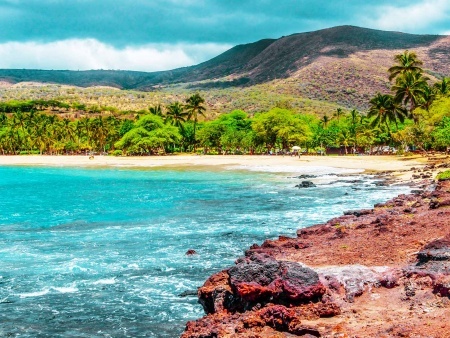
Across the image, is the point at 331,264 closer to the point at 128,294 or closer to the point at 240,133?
the point at 128,294

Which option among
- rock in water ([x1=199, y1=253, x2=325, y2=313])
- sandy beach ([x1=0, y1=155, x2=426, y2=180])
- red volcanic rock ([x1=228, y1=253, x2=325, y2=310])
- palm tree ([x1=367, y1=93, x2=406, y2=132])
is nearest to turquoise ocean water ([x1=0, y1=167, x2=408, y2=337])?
rock in water ([x1=199, y1=253, x2=325, y2=313])

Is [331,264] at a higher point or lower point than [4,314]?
higher

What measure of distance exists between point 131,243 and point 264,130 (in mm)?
90011

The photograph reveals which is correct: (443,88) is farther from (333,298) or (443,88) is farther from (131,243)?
(333,298)

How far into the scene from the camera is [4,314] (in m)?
14.2

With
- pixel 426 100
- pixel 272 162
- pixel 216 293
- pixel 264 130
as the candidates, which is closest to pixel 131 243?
pixel 216 293

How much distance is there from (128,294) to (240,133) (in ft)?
338

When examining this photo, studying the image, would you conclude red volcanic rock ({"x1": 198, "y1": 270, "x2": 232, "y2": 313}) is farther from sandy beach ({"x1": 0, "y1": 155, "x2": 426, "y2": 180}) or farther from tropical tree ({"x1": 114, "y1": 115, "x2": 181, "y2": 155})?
tropical tree ({"x1": 114, "y1": 115, "x2": 181, "y2": 155})

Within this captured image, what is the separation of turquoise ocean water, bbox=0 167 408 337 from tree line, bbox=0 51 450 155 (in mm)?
41666

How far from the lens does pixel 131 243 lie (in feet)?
77.7

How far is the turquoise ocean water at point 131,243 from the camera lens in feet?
45.5

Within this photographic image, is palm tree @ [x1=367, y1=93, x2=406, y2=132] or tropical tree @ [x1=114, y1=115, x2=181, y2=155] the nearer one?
palm tree @ [x1=367, y1=93, x2=406, y2=132]

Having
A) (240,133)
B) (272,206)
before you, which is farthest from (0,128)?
(272,206)

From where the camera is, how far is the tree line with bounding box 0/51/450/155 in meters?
88.1
